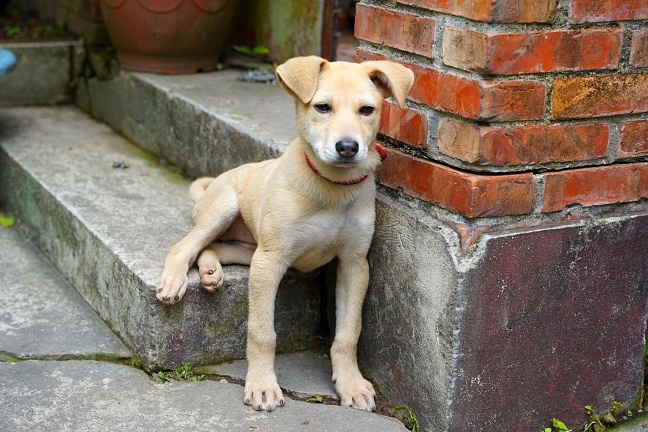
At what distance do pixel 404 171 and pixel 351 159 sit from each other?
353 mm

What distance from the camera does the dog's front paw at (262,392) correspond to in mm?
3064

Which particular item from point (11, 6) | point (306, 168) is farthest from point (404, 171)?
point (11, 6)

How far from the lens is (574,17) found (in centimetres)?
275

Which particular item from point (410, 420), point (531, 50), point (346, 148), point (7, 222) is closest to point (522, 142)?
point (531, 50)

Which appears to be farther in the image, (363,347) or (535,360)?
(363,347)

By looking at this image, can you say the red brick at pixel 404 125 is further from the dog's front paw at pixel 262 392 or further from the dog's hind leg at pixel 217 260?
the dog's front paw at pixel 262 392

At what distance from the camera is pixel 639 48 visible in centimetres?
288

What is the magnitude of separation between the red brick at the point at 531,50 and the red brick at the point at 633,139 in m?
0.22

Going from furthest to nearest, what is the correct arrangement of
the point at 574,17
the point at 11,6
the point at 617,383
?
the point at 11,6, the point at 617,383, the point at 574,17

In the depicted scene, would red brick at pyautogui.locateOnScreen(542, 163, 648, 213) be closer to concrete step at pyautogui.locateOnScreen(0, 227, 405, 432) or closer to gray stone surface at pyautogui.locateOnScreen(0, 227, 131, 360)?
concrete step at pyautogui.locateOnScreen(0, 227, 405, 432)

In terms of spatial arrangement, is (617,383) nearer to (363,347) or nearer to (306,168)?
(363,347)

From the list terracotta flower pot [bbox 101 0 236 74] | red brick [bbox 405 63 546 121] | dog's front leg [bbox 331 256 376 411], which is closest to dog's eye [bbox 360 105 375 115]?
red brick [bbox 405 63 546 121]

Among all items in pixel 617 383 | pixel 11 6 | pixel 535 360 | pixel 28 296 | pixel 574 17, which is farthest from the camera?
pixel 11 6

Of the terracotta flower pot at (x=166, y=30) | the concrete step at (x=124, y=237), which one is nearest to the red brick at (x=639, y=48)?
the concrete step at (x=124, y=237)
